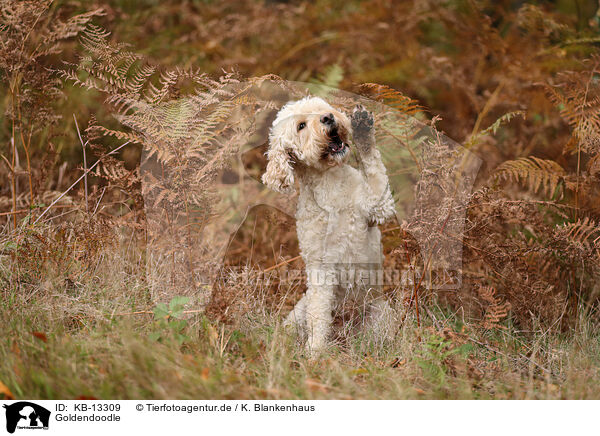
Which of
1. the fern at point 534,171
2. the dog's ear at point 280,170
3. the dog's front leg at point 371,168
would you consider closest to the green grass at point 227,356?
the dog's front leg at point 371,168

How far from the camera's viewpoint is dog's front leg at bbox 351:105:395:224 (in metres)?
2.98

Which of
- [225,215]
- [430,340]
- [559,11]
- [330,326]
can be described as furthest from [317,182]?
[559,11]

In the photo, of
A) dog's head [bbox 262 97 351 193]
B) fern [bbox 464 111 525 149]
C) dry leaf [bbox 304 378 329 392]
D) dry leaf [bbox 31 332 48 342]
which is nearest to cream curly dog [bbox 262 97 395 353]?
dog's head [bbox 262 97 351 193]

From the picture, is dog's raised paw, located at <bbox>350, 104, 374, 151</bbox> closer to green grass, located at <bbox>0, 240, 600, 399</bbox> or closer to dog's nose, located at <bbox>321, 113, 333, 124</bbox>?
dog's nose, located at <bbox>321, 113, 333, 124</bbox>

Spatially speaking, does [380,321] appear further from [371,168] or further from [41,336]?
[41,336]

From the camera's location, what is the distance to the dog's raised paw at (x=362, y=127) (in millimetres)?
2961

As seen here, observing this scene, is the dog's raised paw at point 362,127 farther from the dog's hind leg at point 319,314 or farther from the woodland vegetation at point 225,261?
the dog's hind leg at point 319,314

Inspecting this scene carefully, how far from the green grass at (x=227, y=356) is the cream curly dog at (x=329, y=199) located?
0.29m

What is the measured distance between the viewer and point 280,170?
10.4 ft

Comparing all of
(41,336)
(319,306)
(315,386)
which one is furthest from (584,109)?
(41,336)

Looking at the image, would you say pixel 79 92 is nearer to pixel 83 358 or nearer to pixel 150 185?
pixel 150 185

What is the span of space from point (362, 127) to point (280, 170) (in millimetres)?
590
